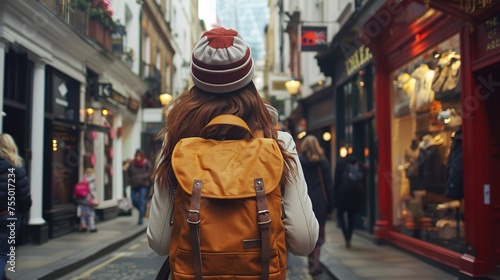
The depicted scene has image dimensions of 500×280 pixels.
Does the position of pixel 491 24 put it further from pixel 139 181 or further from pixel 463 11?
pixel 139 181

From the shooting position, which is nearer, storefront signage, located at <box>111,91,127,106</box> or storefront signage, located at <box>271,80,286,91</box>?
storefront signage, located at <box>111,91,127,106</box>

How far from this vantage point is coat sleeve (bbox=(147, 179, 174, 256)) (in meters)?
1.74

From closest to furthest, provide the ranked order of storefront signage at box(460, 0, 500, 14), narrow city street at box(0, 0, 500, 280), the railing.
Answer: narrow city street at box(0, 0, 500, 280) → storefront signage at box(460, 0, 500, 14) → the railing

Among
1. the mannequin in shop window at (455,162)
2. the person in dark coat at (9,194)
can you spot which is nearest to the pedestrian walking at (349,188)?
the mannequin in shop window at (455,162)

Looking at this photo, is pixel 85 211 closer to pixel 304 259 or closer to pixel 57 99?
pixel 57 99

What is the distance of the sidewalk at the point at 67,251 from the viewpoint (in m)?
5.86

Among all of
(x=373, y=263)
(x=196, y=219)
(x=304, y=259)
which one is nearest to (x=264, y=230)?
(x=196, y=219)

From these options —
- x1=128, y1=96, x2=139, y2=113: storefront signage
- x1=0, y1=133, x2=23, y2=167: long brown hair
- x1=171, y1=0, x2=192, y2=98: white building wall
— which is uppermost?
x1=171, y1=0, x2=192, y2=98: white building wall

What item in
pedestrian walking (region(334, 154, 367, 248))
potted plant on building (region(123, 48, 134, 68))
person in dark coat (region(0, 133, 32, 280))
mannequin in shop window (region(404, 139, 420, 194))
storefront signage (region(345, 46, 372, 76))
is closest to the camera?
person in dark coat (region(0, 133, 32, 280))

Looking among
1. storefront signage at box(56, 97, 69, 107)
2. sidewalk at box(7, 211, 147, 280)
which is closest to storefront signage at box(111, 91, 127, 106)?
storefront signage at box(56, 97, 69, 107)

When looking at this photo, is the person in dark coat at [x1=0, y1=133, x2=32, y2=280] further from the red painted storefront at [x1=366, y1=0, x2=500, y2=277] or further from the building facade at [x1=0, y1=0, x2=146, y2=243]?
the red painted storefront at [x1=366, y1=0, x2=500, y2=277]

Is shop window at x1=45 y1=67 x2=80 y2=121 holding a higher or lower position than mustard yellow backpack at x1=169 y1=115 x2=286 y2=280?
higher

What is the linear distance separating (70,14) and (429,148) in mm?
8120

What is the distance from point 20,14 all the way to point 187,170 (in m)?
7.54
